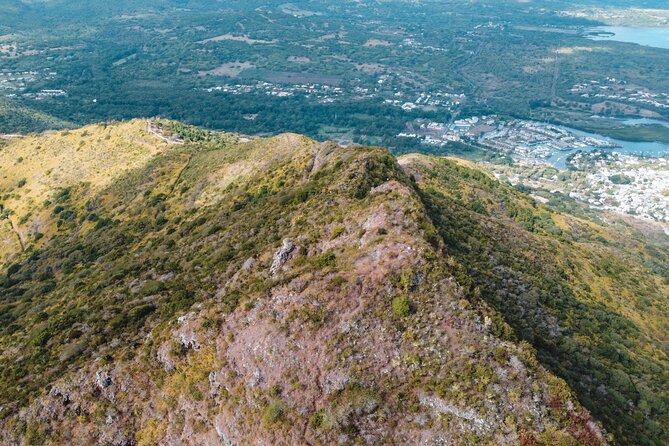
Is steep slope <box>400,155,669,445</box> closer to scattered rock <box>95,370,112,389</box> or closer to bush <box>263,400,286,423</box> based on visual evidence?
bush <box>263,400,286,423</box>

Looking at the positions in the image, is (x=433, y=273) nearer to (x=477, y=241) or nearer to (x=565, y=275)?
(x=477, y=241)

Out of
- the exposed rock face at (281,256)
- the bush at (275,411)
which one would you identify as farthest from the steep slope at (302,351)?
the exposed rock face at (281,256)

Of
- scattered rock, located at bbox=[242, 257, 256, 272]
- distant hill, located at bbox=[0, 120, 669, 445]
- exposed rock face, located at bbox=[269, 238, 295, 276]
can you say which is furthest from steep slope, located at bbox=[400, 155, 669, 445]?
scattered rock, located at bbox=[242, 257, 256, 272]

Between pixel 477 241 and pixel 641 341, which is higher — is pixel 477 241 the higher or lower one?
the higher one

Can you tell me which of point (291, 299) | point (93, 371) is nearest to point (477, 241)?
point (291, 299)

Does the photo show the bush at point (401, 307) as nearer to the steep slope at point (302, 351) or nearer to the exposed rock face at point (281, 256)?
the steep slope at point (302, 351)

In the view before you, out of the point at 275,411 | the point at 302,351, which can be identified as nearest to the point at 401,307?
the point at 302,351
